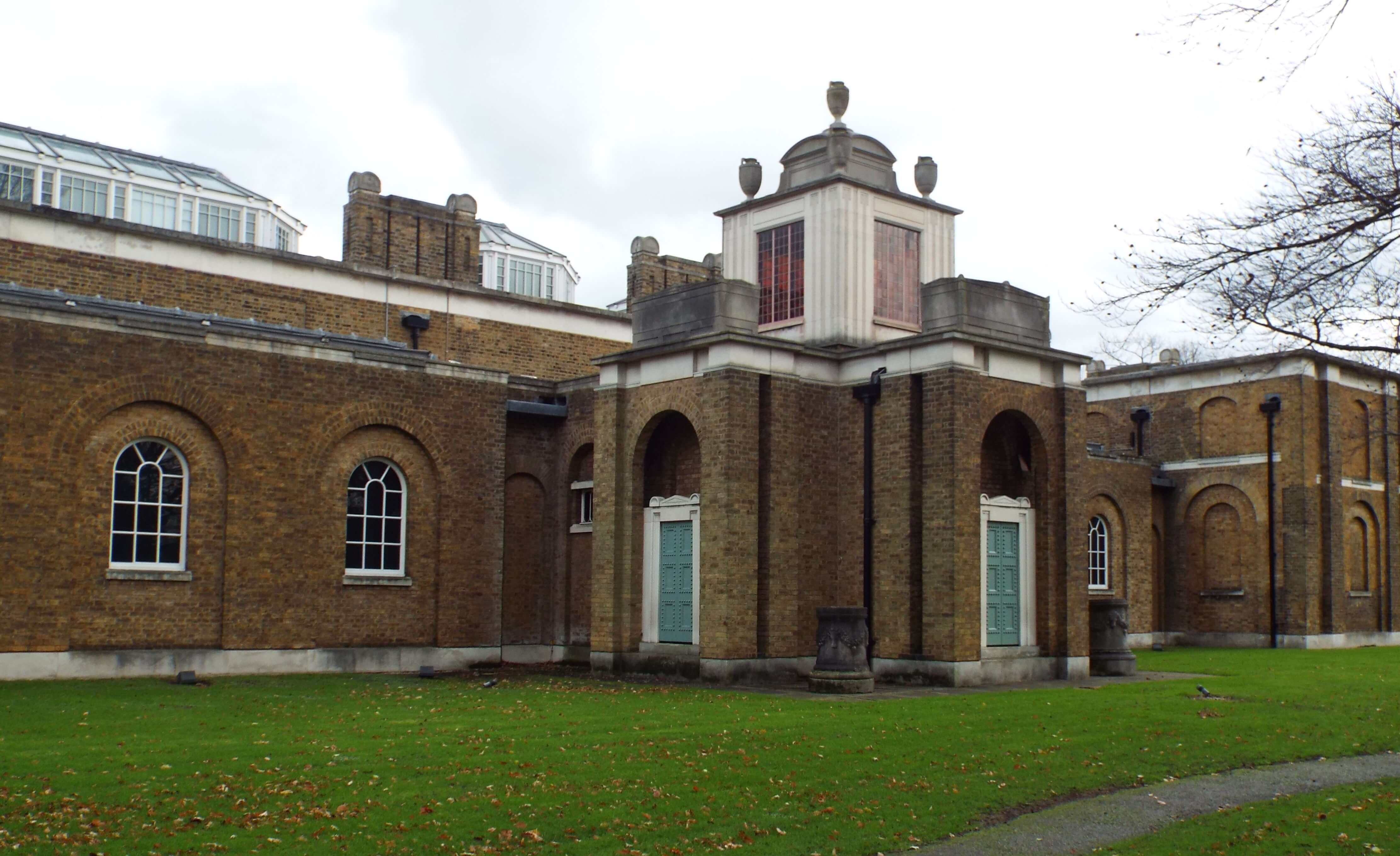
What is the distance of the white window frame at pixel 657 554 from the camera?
2162 centimetres

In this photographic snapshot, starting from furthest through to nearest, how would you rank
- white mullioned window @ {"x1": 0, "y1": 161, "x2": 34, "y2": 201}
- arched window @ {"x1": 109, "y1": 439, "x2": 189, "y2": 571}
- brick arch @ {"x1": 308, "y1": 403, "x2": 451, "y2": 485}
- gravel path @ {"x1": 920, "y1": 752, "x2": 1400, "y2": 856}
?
white mullioned window @ {"x1": 0, "y1": 161, "x2": 34, "y2": 201}
brick arch @ {"x1": 308, "y1": 403, "x2": 451, "y2": 485}
arched window @ {"x1": 109, "y1": 439, "x2": 189, "y2": 571}
gravel path @ {"x1": 920, "y1": 752, "x2": 1400, "y2": 856}

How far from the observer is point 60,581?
1848 cm

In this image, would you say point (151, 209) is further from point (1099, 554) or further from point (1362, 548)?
point (1362, 548)

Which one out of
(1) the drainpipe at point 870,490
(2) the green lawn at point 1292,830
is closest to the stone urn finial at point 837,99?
(1) the drainpipe at point 870,490

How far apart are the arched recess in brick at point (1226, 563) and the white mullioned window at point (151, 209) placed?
112ft

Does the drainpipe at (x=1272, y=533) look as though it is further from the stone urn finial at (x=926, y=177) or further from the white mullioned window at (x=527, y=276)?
the white mullioned window at (x=527, y=276)

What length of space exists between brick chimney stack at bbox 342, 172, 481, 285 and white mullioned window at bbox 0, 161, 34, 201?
54.3ft

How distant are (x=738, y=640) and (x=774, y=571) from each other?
1327mm

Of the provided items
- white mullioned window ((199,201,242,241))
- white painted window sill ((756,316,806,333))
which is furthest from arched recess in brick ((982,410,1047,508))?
white mullioned window ((199,201,242,241))

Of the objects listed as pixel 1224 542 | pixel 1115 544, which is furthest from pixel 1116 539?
pixel 1224 542

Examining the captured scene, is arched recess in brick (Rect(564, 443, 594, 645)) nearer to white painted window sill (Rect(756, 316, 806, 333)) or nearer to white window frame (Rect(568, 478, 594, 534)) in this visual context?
white window frame (Rect(568, 478, 594, 534))

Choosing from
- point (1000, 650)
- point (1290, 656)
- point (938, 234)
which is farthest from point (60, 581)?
point (1290, 656)

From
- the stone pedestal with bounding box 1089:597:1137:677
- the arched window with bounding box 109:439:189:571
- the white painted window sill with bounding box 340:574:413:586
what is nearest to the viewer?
the arched window with bounding box 109:439:189:571

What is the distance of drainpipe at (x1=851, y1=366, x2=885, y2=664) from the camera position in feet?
68.9
